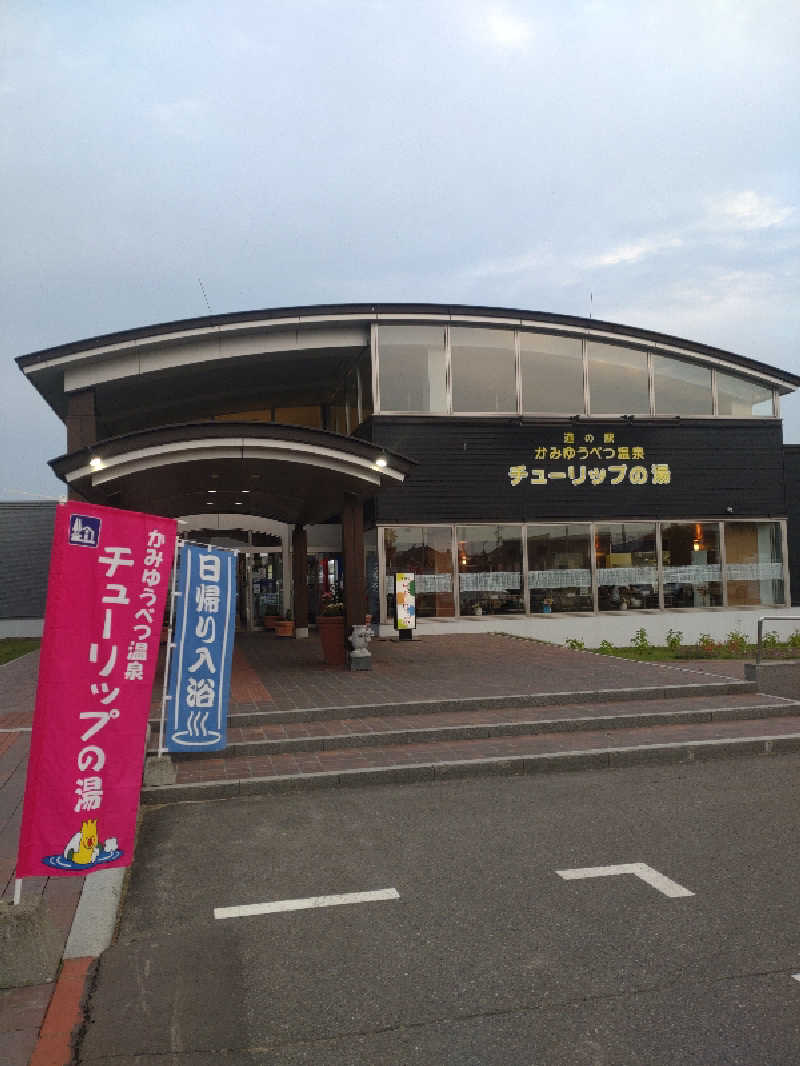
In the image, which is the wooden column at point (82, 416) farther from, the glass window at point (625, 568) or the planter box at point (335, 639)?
Result: the glass window at point (625, 568)

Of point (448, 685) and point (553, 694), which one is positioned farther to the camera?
point (448, 685)

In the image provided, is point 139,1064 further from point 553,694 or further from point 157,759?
point 553,694

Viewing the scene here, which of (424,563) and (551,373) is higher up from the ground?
(551,373)

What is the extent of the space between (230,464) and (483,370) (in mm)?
9728

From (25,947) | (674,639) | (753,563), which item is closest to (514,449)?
(674,639)

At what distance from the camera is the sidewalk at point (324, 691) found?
4129mm

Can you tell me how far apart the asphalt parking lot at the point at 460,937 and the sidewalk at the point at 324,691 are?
11.5 inches

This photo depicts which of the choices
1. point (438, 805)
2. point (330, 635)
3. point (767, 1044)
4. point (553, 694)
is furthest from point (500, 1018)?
point (330, 635)

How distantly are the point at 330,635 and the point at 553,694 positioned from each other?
5.29 meters

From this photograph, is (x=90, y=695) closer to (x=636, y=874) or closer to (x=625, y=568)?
(x=636, y=874)

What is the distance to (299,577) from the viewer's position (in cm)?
2112

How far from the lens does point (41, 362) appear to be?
19234 mm

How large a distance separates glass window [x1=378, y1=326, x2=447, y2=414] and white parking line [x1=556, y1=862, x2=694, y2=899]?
51.9 feet

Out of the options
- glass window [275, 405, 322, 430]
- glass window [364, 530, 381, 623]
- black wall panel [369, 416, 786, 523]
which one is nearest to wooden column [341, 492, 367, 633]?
black wall panel [369, 416, 786, 523]
